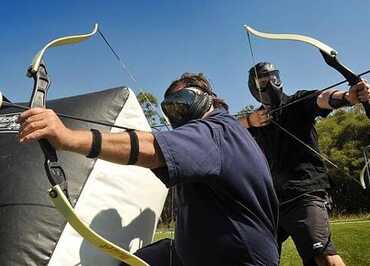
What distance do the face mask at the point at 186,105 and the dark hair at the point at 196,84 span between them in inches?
3.1

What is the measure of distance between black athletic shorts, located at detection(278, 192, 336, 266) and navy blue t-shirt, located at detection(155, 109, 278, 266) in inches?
44.5

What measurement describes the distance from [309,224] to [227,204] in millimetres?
1359

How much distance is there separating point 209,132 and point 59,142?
1.88 ft

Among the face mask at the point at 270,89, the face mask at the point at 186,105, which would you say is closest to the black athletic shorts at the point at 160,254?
the face mask at the point at 186,105

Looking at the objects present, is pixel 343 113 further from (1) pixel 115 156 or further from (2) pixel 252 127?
(1) pixel 115 156

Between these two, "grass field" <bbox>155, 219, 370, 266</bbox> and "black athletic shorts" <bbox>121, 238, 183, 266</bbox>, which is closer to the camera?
"black athletic shorts" <bbox>121, 238, 183, 266</bbox>

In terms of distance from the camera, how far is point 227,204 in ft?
7.16

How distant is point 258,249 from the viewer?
86.5 inches

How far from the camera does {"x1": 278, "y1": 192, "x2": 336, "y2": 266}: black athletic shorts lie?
334cm

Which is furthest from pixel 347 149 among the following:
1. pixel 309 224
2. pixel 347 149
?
pixel 309 224

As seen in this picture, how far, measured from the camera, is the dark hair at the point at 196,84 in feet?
8.16

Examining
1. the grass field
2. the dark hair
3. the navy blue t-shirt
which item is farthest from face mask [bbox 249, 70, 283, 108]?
the grass field

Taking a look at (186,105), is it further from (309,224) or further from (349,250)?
(349,250)

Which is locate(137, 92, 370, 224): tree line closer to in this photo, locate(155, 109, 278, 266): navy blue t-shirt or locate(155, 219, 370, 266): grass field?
locate(155, 219, 370, 266): grass field
